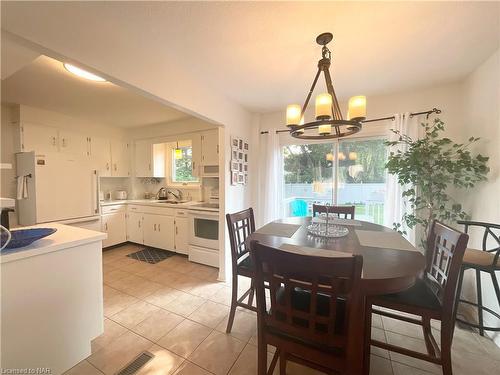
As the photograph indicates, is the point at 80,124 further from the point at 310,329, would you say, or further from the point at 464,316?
the point at 464,316

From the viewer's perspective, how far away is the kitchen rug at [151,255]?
3312 millimetres

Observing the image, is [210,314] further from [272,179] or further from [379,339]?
[272,179]

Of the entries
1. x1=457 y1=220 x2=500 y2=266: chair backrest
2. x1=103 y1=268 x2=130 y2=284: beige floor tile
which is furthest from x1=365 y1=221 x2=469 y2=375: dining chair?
x1=103 y1=268 x2=130 y2=284: beige floor tile

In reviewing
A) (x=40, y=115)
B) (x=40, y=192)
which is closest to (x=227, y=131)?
(x=40, y=192)

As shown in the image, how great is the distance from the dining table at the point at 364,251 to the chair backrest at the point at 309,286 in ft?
0.32

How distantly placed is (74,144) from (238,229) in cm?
329

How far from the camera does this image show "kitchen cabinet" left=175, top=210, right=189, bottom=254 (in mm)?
3297

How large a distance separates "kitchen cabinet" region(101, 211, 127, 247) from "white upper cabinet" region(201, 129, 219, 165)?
1963mm

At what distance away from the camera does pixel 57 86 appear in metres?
2.32

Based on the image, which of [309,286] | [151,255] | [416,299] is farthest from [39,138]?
[416,299]

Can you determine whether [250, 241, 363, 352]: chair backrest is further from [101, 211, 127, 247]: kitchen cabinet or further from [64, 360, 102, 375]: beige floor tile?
[101, 211, 127, 247]: kitchen cabinet

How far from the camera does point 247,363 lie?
144 cm

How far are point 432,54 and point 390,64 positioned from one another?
0.98 ft

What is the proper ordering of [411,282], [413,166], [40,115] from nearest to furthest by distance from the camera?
[411,282]
[413,166]
[40,115]
